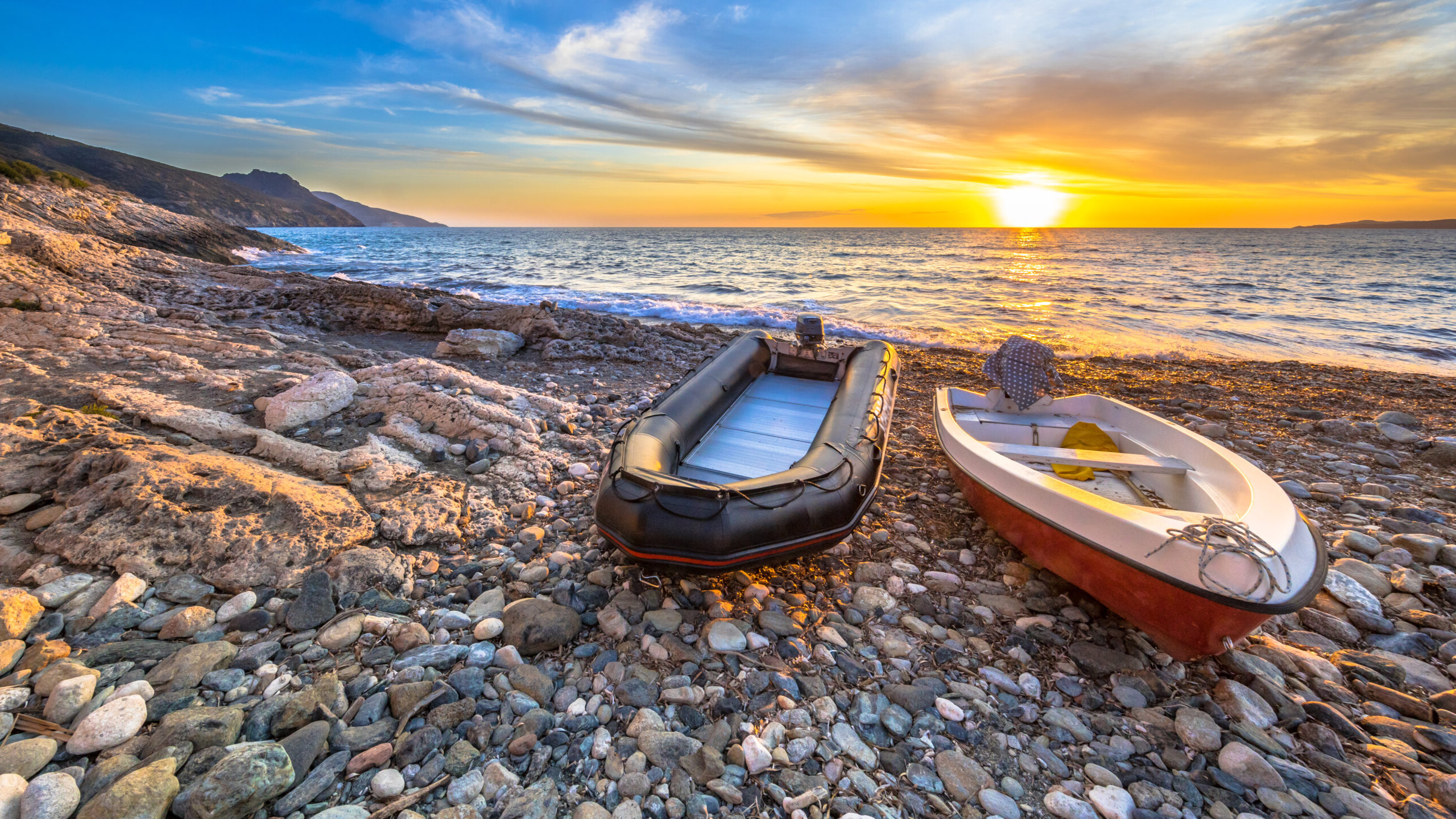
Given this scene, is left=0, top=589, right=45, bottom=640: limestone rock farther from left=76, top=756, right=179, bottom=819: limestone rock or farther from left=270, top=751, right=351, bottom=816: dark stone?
left=270, top=751, right=351, bottom=816: dark stone

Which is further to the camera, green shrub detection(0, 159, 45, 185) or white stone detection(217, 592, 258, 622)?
green shrub detection(0, 159, 45, 185)

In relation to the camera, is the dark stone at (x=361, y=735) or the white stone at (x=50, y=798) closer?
the white stone at (x=50, y=798)

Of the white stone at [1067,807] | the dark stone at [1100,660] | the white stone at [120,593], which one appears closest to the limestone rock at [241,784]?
the white stone at [120,593]

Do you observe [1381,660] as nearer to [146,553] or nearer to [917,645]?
[917,645]

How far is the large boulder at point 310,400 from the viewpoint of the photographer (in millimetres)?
4137

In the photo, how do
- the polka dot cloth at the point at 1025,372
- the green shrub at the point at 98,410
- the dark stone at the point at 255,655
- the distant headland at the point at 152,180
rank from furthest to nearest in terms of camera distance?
the distant headland at the point at 152,180 → the polka dot cloth at the point at 1025,372 → the green shrub at the point at 98,410 → the dark stone at the point at 255,655

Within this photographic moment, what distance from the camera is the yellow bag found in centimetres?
423

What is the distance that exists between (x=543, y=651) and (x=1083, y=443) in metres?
4.78

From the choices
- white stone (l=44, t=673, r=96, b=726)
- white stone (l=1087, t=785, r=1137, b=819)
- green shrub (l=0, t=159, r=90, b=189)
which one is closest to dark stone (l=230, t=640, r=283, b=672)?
white stone (l=44, t=673, r=96, b=726)

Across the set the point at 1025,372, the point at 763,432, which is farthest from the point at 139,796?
the point at 1025,372

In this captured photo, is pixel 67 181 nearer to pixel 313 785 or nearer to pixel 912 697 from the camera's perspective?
pixel 313 785

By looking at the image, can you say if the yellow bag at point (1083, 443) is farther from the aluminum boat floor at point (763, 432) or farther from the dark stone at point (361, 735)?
the dark stone at point (361, 735)

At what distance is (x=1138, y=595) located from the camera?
2684 millimetres

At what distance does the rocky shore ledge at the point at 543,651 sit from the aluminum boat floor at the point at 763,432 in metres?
0.87
